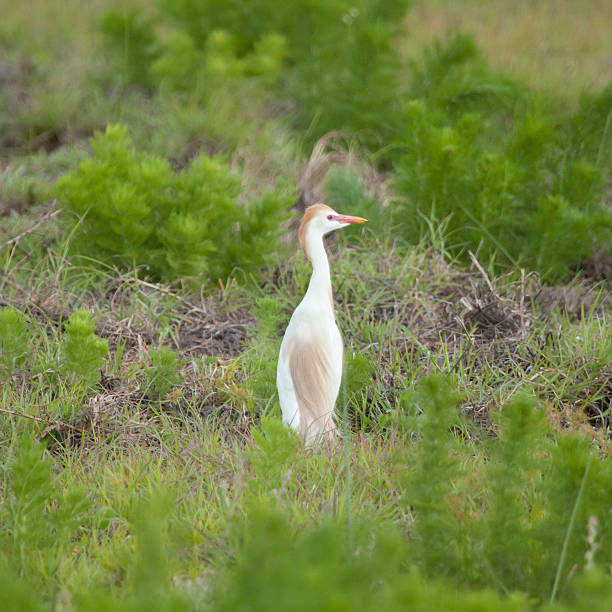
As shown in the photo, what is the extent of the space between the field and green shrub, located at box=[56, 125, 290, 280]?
0.01m

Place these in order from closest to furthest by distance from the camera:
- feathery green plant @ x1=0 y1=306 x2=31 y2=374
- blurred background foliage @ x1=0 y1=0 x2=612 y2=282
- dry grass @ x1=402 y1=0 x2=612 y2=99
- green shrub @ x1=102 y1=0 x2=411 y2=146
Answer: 1. feathery green plant @ x1=0 y1=306 x2=31 y2=374
2. blurred background foliage @ x1=0 y1=0 x2=612 y2=282
3. green shrub @ x1=102 y1=0 x2=411 y2=146
4. dry grass @ x1=402 y1=0 x2=612 y2=99

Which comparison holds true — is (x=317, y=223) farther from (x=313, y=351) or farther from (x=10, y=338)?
(x=10, y=338)

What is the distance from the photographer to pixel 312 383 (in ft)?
8.09

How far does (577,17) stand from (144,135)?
480 centimetres

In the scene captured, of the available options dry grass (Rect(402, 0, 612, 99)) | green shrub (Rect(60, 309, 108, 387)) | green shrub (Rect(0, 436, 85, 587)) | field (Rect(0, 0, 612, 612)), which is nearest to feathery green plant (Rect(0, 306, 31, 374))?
field (Rect(0, 0, 612, 612))

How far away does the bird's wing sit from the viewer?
2.41 metres

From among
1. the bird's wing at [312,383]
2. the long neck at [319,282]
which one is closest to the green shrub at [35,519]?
the bird's wing at [312,383]

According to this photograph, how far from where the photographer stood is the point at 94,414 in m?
2.87

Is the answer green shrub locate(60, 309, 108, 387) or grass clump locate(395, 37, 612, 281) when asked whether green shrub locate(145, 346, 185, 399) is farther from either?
grass clump locate(395, 37, 612, 281)

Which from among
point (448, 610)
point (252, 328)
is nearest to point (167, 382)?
point (252, 328)

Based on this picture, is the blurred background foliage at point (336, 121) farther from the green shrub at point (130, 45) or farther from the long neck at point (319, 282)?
the long neck at point (319, 282)

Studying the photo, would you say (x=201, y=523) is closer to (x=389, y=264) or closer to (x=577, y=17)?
(x=389, y=264)

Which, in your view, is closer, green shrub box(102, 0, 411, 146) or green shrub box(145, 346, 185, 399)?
green shrub box(145, 346, 185, 399)

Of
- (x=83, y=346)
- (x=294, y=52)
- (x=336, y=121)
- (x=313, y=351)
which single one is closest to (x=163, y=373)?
(x=83, y=346)
